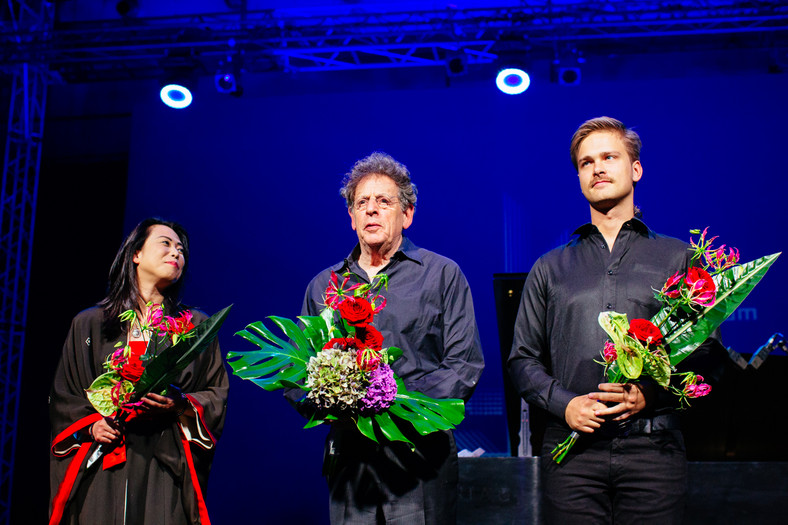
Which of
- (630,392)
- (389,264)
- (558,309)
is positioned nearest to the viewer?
(630,392)

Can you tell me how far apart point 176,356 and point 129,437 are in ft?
1.32

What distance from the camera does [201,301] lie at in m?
5.73

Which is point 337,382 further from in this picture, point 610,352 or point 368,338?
point 610,352

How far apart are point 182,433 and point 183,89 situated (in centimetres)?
384

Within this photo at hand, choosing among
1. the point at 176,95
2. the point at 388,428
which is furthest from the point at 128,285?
the point at 176,95

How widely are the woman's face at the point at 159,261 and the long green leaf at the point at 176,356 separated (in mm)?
603

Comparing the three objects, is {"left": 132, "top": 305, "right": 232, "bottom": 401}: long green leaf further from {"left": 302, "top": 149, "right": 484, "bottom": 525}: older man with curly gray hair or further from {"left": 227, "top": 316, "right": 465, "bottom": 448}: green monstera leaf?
{"left": 302, "top": 149, "right": 484, "bottom": 525}: older man with curly gray hair

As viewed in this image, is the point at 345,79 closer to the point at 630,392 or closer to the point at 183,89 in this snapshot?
the point at 183,89

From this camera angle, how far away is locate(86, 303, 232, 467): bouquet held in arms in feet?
7.35

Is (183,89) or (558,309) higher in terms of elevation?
(183,89)

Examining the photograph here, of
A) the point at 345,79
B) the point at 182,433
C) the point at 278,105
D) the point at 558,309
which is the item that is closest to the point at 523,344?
the point at 558,309

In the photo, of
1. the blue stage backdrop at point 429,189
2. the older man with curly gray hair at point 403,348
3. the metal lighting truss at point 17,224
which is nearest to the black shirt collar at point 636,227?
the older man with curly gray hair at point 403,348

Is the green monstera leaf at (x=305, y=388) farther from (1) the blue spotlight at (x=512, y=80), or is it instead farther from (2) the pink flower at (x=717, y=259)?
(1) the blue spotlight at (x=512, y=80)

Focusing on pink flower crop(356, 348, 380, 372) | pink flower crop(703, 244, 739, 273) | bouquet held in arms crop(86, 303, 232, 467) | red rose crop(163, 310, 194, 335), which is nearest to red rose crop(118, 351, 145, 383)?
bouquet held in arms crop(86, 303, 232, 467)
